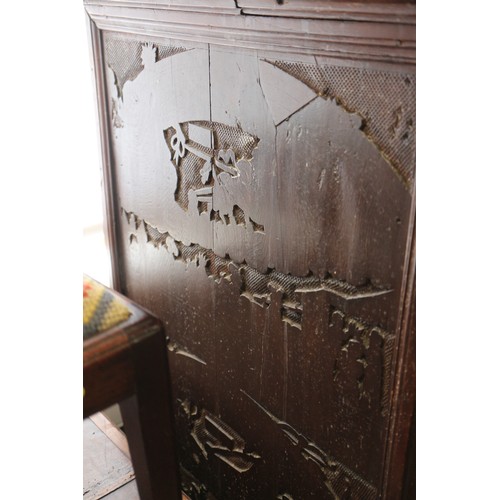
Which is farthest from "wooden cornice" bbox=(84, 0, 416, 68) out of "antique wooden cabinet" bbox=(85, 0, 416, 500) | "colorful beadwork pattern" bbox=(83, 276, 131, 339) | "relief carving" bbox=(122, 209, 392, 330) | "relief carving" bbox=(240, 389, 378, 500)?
"relief carving" bbox=(240, 389, 378, 500)

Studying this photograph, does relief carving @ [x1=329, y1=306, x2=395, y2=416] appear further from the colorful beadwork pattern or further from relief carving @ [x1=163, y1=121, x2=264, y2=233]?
the colorful beadwork pattern

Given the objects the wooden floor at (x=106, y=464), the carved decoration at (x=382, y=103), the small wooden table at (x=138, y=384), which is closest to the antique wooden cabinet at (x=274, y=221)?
the carved decoration at (x=382, y=103)

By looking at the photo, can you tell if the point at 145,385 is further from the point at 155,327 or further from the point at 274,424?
the point at 274,424

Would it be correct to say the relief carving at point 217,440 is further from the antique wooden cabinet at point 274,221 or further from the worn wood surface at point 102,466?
the worn wood surface at point 102,466

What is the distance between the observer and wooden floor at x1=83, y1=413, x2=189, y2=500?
207 cm

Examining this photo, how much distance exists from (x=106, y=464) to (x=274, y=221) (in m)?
1.24

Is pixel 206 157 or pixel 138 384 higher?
pixel 206 157

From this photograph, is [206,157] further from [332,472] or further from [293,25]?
[332,472]

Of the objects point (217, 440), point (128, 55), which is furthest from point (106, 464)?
point (128, 55)

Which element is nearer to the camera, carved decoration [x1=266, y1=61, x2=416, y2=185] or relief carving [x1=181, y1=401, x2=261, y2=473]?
carved decoration [x1=266, y1=61, x2=416, y2=185]

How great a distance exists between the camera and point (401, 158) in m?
1.24

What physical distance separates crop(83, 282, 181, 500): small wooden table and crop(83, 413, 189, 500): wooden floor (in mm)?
1308

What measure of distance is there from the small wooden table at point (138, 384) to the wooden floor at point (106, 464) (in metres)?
1.31

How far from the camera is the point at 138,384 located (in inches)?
29.4
